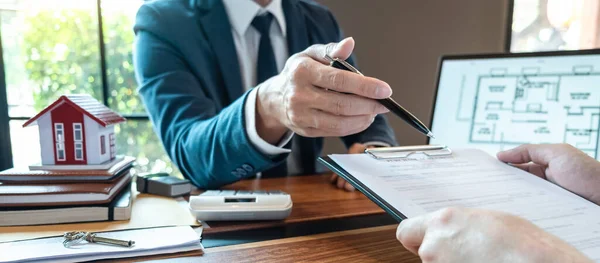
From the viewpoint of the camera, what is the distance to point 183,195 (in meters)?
0.68

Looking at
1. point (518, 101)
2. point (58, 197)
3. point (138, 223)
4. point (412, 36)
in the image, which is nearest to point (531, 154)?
point (518, 101)

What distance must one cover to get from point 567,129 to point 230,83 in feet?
2.28

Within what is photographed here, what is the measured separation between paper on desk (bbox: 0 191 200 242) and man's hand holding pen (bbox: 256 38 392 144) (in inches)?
7.8

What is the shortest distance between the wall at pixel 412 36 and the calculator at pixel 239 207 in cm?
87

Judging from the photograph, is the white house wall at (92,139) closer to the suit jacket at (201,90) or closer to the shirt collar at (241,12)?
the suit jacket at (201,90)

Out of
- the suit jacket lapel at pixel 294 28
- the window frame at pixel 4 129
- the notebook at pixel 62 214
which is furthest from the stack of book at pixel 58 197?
the window frame at pixel 4 129

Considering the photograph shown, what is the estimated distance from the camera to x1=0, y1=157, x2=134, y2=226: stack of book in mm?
515

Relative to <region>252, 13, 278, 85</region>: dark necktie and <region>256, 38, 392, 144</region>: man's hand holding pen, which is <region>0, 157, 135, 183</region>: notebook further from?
<region>252, 13, 278, 85</region>: dark necktie

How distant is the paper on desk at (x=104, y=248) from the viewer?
0.41 metres

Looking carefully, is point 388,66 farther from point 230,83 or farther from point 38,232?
point 38,232

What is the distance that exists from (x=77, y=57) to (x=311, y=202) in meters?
1.01

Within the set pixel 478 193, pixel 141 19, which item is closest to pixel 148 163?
pixel 141 19

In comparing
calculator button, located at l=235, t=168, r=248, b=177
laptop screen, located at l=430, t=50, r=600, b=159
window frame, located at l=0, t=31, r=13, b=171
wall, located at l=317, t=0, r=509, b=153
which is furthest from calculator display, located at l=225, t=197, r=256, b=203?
window frame, located at l=0, t=31, r=13, b=171

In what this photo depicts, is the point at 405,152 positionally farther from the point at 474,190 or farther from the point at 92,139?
the point at 92,139
